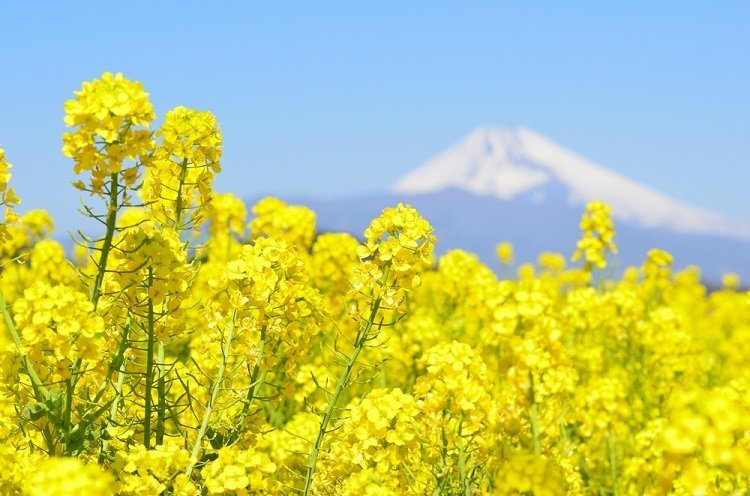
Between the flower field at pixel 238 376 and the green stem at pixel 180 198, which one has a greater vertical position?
the green stem at pixel 180 198

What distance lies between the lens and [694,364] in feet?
24.0

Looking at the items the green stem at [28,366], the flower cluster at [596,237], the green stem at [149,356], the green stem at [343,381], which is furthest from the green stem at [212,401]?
the flower cluster at [596,237]

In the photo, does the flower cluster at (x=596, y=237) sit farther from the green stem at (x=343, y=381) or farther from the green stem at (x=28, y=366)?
the green stem at (x=28, y=366)

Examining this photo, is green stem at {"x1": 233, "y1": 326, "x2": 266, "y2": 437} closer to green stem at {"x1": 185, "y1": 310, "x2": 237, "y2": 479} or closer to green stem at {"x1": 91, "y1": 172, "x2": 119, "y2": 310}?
green stem at {"x1": 185, "y1": 310, "x2": 237, "y2": 479}

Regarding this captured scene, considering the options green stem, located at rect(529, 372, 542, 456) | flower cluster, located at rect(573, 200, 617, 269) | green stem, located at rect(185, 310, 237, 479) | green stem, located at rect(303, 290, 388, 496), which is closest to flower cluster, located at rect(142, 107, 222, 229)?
green stem, located at rect(185, 310, 237, 479)

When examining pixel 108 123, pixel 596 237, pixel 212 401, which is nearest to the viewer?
pixel 108 123

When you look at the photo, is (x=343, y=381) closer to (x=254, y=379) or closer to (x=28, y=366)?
(x=254, y=379)

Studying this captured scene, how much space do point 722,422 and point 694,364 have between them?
5.76 m

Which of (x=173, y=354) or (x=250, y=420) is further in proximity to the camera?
(x=173, y=354)

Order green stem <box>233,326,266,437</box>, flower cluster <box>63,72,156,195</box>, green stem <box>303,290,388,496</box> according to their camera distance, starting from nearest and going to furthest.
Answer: flower cluster <box>63,72,156,195</box>
green stem <box>303,290,388,496</box>
green stem <box>233,326,266,437</box>

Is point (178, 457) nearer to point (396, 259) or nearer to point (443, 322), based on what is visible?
point (396, 259)

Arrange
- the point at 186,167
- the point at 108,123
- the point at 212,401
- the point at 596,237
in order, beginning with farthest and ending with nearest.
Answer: the point at 596,237 < the point at 186,167 < the point at 212,401 < the point at 108,123

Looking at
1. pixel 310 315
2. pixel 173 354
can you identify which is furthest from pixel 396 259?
pixel 173 354

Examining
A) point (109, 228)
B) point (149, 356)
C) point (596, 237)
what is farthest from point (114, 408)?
point (596, 237)
